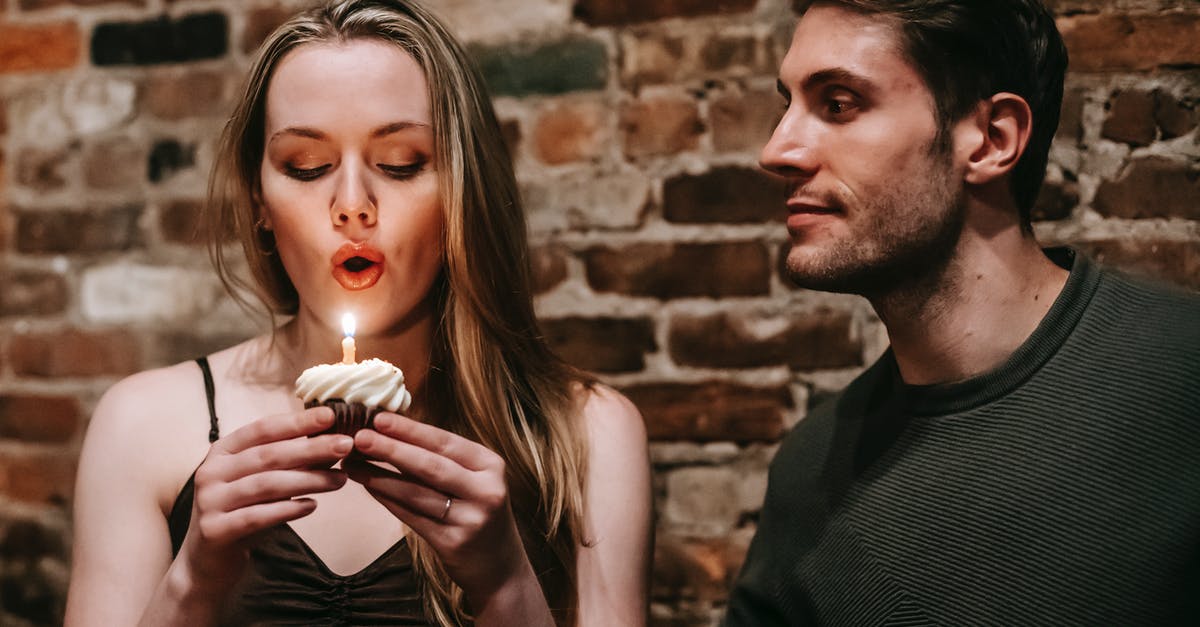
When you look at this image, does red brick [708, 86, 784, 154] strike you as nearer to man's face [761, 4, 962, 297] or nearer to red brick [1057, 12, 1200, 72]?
man's face [761, 4, 962, 297]

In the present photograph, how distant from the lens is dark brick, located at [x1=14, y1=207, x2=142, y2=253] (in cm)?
200

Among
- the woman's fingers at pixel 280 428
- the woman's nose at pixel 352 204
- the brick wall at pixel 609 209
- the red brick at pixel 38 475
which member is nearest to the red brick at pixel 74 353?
the brick wall at pixel 609 209

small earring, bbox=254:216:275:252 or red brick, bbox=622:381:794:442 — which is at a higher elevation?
small earring, bbox=254:216:275:252

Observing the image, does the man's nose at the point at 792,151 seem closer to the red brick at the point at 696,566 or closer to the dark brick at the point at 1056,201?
the dark brick at the point at 1056,201

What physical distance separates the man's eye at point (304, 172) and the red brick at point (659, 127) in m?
0.60

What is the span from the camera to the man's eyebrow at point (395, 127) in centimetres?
130

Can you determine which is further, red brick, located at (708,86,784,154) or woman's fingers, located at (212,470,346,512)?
red brick, located at (708,86,784,154)

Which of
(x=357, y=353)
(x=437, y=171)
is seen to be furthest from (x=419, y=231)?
(x=357, y=353)

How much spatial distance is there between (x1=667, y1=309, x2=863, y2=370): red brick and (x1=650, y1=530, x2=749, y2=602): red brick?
0.24m

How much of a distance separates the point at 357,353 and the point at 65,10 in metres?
1.15

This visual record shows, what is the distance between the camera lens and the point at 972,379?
51.2 inches

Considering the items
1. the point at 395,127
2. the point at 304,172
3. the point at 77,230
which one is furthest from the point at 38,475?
the point at 395,127

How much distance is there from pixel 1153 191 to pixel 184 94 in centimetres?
170

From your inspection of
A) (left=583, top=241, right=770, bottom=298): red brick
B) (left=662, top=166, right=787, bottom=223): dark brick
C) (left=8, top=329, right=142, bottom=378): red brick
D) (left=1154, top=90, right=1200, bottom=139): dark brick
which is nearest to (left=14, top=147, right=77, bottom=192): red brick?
(left=8, top=329, right=142, bottom=378): red brick
